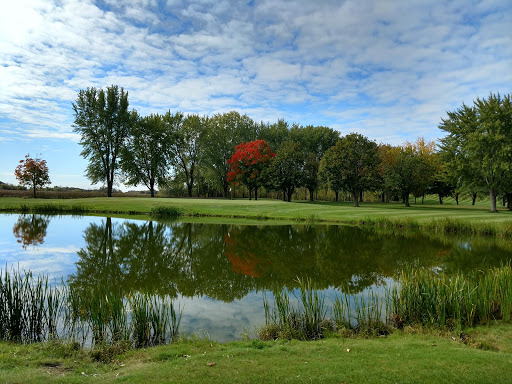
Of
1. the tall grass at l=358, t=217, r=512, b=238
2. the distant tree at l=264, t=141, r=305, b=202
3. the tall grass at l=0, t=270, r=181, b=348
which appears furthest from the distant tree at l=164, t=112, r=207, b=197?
the tall grass at l=0, t=270, r=181, b=348

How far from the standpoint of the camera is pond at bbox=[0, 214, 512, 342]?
30.6 ft

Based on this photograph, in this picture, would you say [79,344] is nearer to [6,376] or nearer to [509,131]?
[6,376]

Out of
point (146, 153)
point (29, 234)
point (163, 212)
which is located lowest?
point (29, 234)

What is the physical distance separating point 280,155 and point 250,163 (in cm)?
573

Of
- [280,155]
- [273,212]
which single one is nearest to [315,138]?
[280,155]

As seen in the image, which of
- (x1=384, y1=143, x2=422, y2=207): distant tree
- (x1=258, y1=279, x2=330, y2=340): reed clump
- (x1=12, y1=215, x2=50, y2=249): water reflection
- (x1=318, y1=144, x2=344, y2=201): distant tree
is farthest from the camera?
(x1=384, y1=143, x2=422, y2=207): distant tree

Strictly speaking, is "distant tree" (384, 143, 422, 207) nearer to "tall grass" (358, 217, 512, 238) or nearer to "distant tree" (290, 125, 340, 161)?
"distant tree" (290, 125, 340, 161)

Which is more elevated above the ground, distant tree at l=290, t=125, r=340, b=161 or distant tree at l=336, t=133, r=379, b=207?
distant tree at l=290, t=125, r=340, b=161

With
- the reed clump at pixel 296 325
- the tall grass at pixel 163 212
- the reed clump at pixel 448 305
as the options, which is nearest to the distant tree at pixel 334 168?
the tall grass at pixel 163 212

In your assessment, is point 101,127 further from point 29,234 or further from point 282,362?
point 282,362

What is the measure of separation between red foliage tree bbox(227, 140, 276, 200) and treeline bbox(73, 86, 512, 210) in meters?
0.18

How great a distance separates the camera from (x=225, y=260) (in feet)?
47.3

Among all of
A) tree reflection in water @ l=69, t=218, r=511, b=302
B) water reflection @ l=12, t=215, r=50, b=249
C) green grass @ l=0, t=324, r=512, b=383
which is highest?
water reflection @ l=12, t=215, r=50, b=249

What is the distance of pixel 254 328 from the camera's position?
7.25 m
